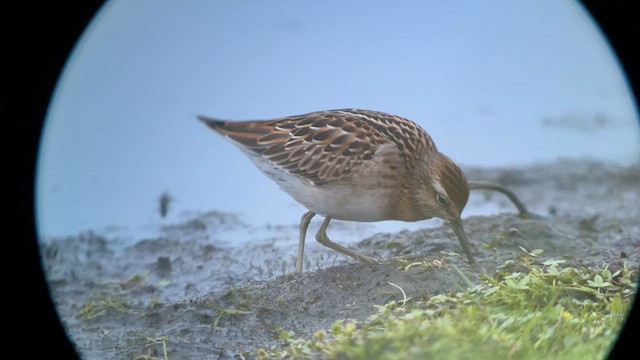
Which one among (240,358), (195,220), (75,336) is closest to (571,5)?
(240,358)

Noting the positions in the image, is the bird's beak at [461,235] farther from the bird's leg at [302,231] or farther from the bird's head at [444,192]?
the bird's leg at [302,231]


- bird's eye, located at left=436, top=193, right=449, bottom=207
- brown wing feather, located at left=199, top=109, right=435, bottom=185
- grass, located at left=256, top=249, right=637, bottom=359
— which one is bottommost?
grass, located at left=256, top=249, right=637, bottom=359

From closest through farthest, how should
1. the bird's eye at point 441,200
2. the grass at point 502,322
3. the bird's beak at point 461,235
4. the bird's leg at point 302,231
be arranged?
the grass at point 502,322, the bird's beak at point 461,235, the bird's eye at point 441,200, the bird's leg at point 302,231

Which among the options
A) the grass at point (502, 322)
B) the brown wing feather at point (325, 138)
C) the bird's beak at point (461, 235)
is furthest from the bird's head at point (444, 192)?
the grass at point (502, 322)

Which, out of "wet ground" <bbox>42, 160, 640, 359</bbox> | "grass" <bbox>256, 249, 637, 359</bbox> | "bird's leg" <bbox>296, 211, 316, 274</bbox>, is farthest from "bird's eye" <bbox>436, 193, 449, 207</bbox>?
"bird's leg" <bbox>296, 211, 316, 274</bbox>

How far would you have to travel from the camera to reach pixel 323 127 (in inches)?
266

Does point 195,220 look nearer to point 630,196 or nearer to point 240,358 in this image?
point 240,358

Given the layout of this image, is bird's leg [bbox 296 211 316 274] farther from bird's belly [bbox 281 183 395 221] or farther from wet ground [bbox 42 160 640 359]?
bird's belly [bbox 281 183 395 221]

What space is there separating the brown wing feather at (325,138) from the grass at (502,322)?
3.72ft

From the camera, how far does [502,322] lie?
539cm

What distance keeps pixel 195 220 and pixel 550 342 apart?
326 cm

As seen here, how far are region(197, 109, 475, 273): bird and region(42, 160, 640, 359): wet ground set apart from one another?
339 mm

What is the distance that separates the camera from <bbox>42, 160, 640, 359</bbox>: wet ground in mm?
6008

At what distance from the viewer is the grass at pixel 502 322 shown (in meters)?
5.02
